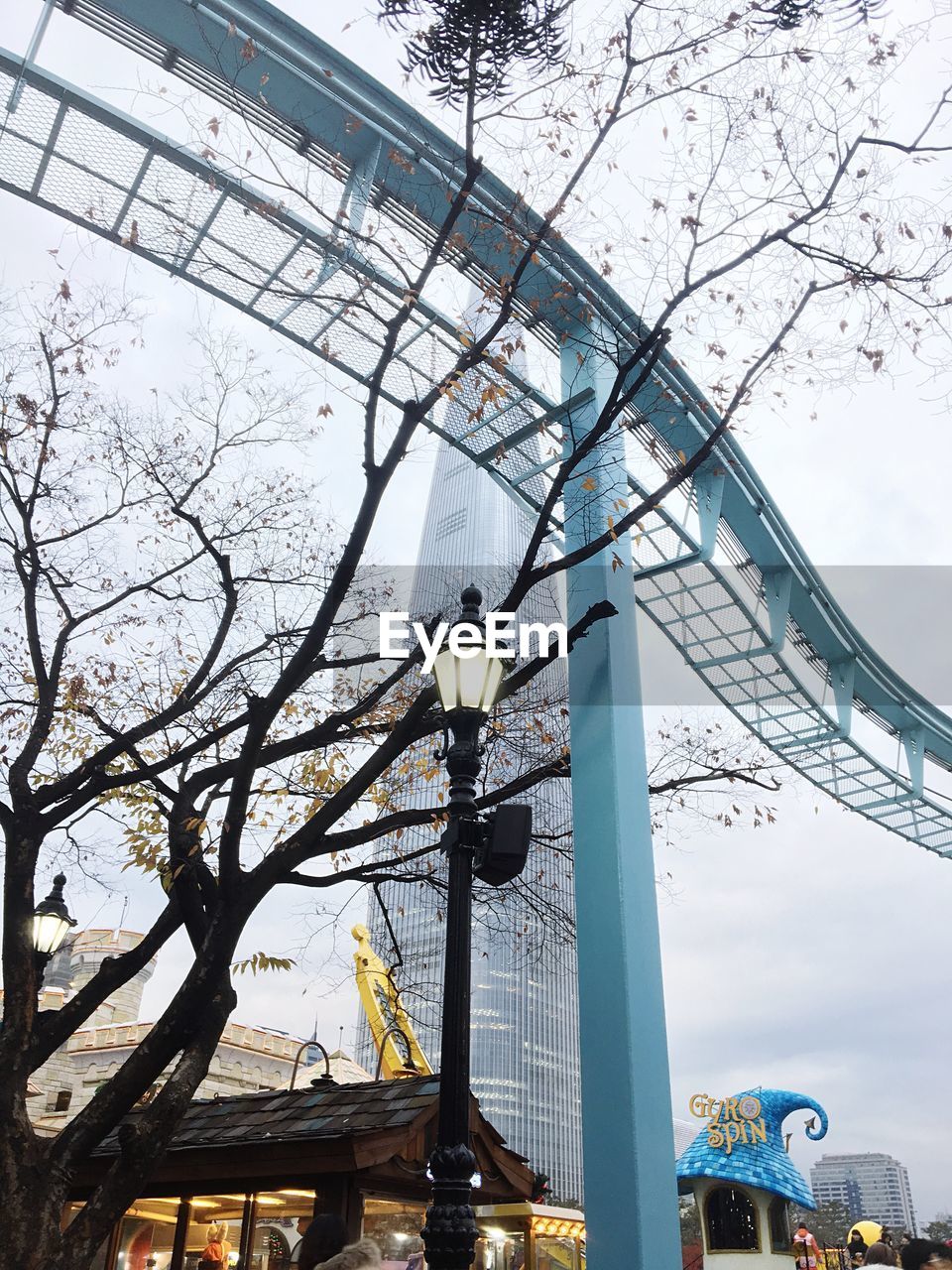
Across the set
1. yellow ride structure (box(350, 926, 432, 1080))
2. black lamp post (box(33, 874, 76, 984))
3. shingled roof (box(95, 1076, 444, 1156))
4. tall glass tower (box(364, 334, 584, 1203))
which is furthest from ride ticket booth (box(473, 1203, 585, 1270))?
black lamp post (box(33, 874, 76, 984))

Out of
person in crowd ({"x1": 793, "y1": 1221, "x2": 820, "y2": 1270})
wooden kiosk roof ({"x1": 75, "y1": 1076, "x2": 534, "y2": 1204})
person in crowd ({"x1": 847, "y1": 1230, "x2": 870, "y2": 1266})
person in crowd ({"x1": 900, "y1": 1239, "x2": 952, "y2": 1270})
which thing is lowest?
person in crowd ({"x1": 793, "y1": 1221, "x2": 820, "y2": 1270})

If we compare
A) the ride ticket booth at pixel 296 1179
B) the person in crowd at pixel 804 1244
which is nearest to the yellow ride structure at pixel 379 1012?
the ride ticket booth at pixel 296 1179

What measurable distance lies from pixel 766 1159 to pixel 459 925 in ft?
36.9

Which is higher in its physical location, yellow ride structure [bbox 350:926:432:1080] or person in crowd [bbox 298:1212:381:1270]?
yellow ride structure [bbox 350:926:432:1080]

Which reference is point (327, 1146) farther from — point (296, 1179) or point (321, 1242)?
point (321, 1242)

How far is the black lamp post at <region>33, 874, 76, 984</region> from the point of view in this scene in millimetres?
7902

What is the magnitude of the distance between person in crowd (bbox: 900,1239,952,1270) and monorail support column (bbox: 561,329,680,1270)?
1.28 metres

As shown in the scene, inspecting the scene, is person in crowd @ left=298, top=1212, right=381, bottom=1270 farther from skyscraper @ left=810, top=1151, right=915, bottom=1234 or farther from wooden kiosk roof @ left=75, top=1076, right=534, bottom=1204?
skyscraper @ left=810, top=1151, right=915, bottom=1234

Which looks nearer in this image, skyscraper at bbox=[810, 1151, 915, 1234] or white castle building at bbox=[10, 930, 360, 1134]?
white castle building at bbox=[10, 930, 360, 1134]

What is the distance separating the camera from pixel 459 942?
430 cm

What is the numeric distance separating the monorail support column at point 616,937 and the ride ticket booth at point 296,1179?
6.16 feet

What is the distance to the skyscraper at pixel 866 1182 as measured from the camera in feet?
287

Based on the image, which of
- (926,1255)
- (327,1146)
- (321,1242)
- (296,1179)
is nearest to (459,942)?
(321,1242)

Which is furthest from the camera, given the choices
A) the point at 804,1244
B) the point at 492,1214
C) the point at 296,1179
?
the point at 804,1244
